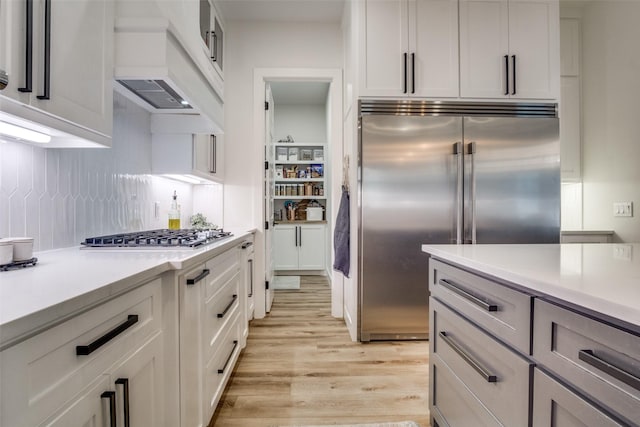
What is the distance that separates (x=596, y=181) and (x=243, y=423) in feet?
11.2

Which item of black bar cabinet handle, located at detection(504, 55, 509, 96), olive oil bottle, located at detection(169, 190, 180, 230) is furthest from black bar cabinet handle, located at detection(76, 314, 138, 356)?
black bar cabinet handle, located at detection(504, 55, 509, 96)

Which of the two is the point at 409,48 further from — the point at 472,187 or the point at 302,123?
the point at 302,123

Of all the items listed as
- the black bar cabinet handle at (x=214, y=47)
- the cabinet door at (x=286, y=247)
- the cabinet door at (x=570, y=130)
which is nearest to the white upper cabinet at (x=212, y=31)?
the black bar cabinet handle at (x=214, y=47)

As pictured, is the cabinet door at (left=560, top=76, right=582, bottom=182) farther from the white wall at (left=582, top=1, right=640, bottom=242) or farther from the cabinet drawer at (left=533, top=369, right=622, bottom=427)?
the cabinet drawer at (left=533, top=369, right=622, bottom=427)

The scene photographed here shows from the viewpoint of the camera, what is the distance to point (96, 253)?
4.23ft

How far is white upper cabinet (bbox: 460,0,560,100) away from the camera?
2.63 m

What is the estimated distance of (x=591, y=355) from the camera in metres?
0.67

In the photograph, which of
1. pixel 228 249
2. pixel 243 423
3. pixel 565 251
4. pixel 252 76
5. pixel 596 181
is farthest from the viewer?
pixel 252 76

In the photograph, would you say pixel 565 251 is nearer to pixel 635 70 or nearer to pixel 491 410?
pixel 491 410

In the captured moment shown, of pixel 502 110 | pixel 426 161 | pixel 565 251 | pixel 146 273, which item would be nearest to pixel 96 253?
pixel 146 273

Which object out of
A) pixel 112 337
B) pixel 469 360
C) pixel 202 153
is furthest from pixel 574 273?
pixel 202 153

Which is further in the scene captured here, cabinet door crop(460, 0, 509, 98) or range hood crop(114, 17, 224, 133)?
cabinet door crop(460, 0, 509, 98)

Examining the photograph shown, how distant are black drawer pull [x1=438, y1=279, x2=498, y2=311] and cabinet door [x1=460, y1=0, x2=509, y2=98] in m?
1.89

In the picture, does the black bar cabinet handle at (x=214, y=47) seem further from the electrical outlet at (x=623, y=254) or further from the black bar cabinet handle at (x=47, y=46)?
the electrical outlet at (x=623, y=254)
